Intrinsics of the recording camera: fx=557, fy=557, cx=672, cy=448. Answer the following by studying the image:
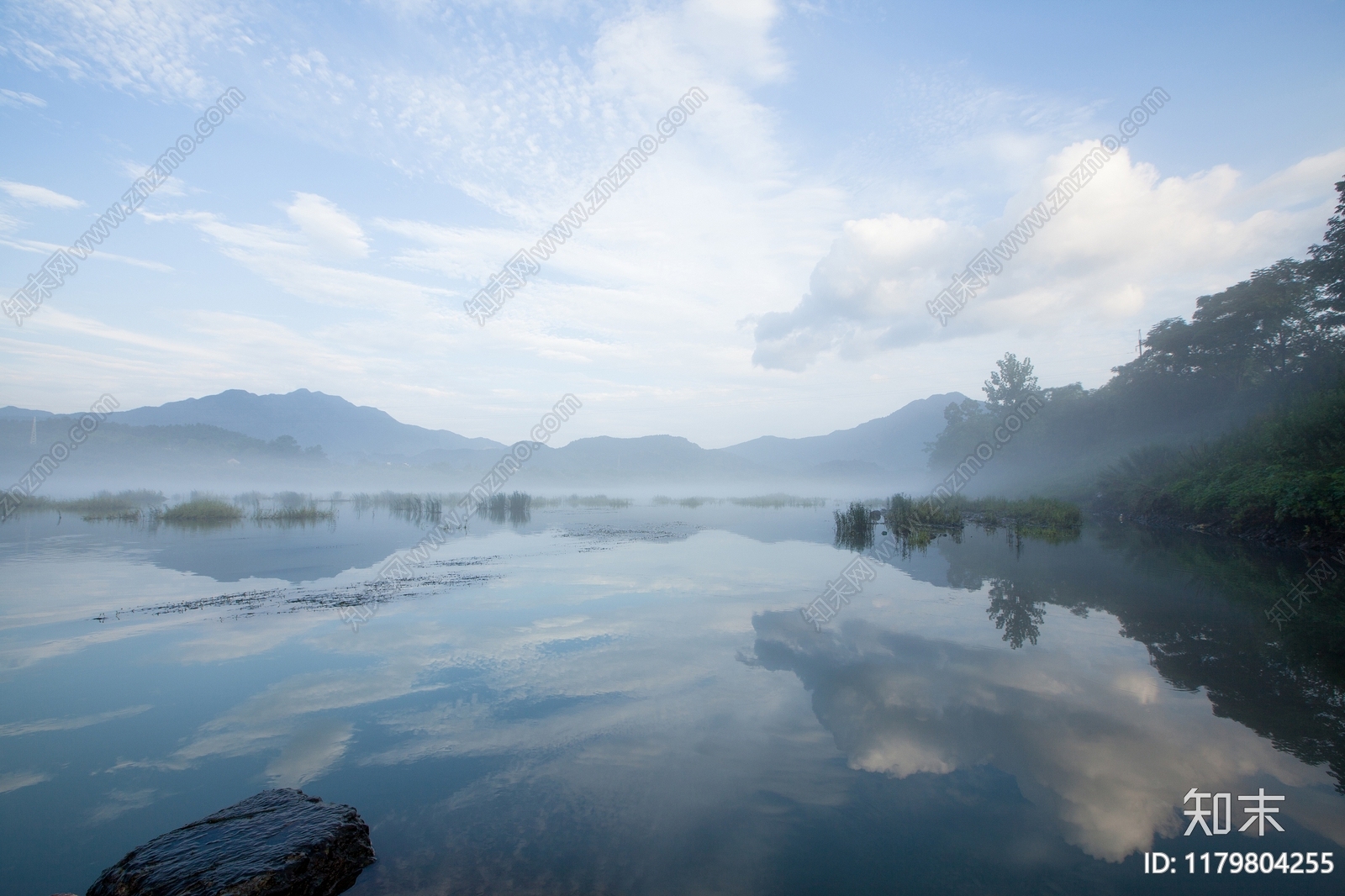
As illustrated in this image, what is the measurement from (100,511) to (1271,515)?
5461 cm

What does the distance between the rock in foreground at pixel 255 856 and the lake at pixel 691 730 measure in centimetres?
25

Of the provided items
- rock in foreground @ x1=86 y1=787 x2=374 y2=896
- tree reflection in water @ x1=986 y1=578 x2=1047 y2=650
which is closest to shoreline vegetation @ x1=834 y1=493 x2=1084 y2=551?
tree reflection in water @ x1=986 y1=578 x2=1047 y2=650

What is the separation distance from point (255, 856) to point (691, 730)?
3.80 meters

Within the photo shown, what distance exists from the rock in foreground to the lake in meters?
0.25

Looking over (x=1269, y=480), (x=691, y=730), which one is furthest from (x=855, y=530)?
(x=691, y=730)

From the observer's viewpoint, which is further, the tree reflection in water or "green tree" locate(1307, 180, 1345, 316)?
"green tree" locate(1307, 180, 1345, 316)

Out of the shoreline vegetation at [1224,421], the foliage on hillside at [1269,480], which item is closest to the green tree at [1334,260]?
the shoreline vegetation at [1224,421]

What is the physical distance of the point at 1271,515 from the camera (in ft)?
65.9

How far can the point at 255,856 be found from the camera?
11.2 feet

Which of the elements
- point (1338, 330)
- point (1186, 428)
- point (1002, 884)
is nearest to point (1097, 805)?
point (1002, 884)

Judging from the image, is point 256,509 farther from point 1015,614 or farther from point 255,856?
point 1015,614

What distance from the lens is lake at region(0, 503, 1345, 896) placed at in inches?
155

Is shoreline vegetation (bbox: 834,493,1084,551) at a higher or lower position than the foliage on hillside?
lower

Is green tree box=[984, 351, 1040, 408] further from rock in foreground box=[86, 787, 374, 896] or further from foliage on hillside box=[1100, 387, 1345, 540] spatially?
rock in foreground box=[86, 787, 374, 896]
